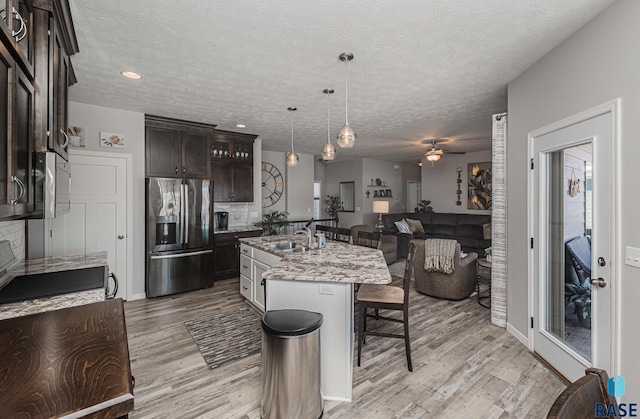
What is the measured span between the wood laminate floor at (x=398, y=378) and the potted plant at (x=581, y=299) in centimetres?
56

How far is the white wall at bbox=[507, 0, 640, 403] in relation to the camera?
172 centimetres

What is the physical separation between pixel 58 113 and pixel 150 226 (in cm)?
250

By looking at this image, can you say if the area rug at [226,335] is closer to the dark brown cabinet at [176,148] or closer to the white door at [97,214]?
the white door at [97,214]

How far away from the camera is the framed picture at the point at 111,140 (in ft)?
12.5

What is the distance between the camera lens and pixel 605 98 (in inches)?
74.9

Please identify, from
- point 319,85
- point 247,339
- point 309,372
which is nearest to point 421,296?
point 247,339

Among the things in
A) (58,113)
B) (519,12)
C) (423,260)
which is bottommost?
(423,260)

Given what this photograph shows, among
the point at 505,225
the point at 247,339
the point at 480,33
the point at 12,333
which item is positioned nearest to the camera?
the point at 12,333

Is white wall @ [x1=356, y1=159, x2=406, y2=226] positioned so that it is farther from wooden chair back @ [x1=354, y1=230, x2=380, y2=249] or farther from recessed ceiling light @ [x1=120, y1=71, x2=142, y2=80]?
recessed ceiling light @ [x1=120, y1=71, x2=142, y2=80]

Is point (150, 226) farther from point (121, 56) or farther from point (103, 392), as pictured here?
point (103, 392)

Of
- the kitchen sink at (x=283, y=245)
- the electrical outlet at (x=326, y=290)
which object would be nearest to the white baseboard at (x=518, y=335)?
the electrical outlet at (x=326, y=290)

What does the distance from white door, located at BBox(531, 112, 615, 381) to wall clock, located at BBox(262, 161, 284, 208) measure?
563 centimetres

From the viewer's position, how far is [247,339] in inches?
115

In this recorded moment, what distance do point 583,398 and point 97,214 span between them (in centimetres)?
483
